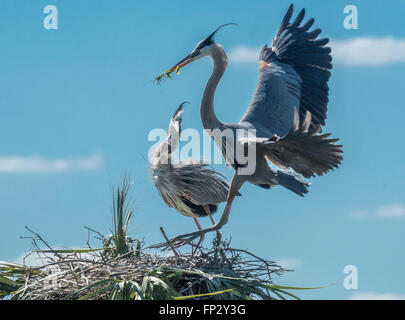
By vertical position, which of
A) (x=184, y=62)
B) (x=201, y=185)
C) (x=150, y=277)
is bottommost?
(x=150, y=277)

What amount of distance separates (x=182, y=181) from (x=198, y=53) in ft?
6.20

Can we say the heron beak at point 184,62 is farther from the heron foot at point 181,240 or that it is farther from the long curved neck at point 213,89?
the heron foot at point 181,240

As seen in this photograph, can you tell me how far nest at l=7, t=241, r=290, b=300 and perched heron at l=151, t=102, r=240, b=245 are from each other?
2.14m

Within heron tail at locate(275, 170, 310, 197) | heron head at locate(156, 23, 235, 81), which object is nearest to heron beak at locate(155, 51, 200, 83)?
heron head at locate(156, 23, 235, 81)

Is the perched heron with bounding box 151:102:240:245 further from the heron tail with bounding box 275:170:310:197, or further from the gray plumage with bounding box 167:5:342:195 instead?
the heron tail with bounding box 275:170:310:197

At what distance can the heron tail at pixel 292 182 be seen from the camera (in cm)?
850

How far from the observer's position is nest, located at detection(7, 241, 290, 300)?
23.8 feet

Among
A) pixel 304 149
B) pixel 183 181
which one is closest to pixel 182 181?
pixel 183 181

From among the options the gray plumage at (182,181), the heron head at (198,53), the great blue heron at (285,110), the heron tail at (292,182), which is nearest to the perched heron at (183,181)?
the gray plumage at (182,181)

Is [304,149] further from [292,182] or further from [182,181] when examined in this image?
[182,181]

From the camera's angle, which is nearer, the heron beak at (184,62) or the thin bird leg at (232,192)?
the thin bird leg at (232,192)

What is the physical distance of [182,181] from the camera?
10.5 metres

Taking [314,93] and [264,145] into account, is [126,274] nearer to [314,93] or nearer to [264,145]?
[264,145]

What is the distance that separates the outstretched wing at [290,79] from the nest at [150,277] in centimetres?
218
